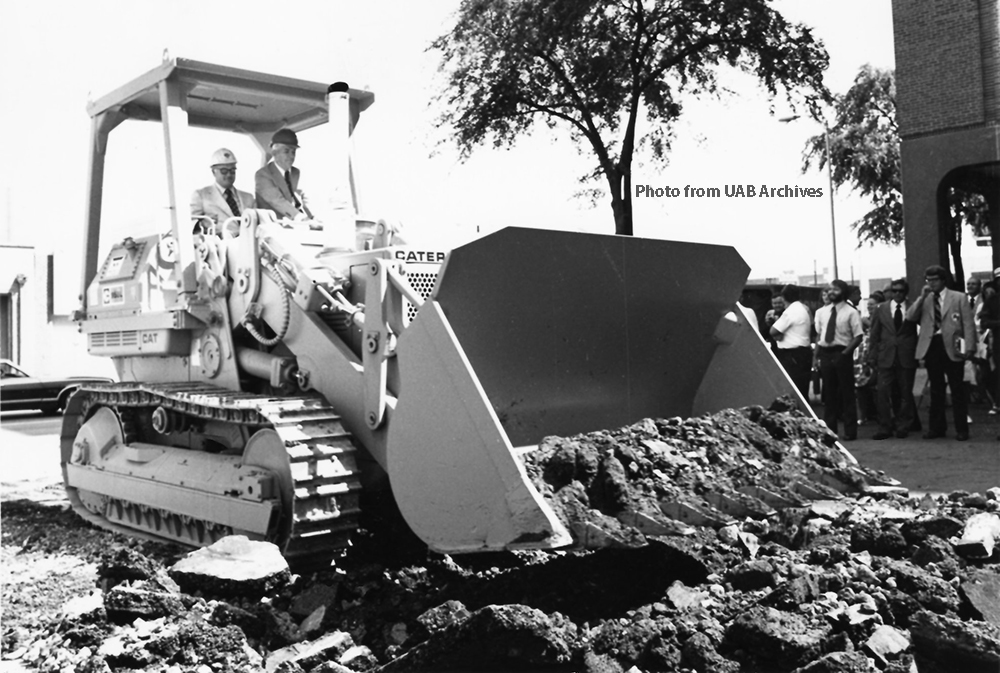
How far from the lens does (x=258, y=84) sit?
6.83 m

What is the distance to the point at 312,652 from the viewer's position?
12.7 feet

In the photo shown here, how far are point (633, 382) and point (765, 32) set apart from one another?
1254 centimetres

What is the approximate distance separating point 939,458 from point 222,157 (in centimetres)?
667

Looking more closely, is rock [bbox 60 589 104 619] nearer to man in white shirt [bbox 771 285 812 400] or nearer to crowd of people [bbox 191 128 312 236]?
crowd of people [bbox 191 128 312 236]

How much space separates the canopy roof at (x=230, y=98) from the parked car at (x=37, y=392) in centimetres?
1220

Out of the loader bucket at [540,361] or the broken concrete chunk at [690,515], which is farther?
the broken concrete chunk at [690,515]

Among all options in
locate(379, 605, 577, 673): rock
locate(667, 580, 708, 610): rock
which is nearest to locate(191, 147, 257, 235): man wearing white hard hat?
locate(379, 605, 577, 673): rock

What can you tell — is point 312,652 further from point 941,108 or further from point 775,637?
point 941,108

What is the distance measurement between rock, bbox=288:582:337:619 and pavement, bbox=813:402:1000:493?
15.3 feet

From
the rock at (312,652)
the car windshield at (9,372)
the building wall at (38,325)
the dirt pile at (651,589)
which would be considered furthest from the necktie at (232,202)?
the building wall at (38,325)

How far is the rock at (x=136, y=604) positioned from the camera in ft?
13.3

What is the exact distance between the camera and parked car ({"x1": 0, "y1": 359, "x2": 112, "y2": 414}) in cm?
1820

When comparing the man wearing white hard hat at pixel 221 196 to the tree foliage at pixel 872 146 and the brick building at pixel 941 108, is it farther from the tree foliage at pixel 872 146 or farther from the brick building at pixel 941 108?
the tree foliage at pixel 872 146

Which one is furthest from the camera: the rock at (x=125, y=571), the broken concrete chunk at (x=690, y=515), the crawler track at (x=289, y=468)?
the crawler track at (x=289, y=468)
